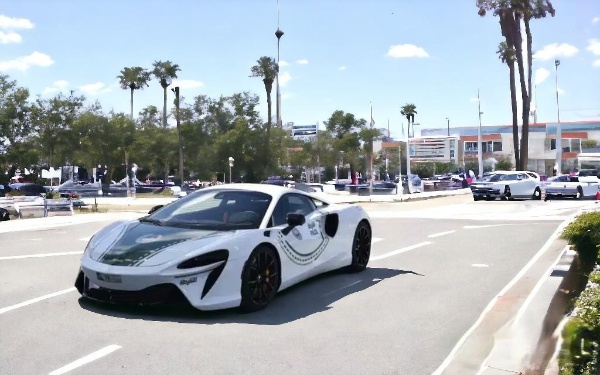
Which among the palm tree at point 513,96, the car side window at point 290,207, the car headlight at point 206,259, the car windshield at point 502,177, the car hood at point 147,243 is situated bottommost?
the car headlight at point 206,259

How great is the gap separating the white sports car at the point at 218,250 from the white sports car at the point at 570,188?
26.9 meters

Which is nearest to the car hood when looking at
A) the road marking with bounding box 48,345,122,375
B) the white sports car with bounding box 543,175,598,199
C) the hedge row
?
the road marking with bounding box 48,345,122,375

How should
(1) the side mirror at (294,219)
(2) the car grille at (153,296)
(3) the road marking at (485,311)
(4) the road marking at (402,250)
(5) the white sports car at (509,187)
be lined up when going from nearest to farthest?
(3) the road marking at (485,311), (2) the car grille at (153,296), (1) the side mirror at (294,219), (4) the road marking at (402,250), (5) the white sports car at (509,187)

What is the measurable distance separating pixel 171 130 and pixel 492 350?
67.9m

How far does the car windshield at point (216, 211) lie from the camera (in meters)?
7.05

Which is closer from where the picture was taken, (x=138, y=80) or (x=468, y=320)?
(x=468, y=320)

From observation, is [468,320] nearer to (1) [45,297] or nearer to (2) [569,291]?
(2) [569,291]

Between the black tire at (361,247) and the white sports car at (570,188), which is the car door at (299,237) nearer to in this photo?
the black tire at (361,247)

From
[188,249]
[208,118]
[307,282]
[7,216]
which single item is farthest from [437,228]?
[208,118]

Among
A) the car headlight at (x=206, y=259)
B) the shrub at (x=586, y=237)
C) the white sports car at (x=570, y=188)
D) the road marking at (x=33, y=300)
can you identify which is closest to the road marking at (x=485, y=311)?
the shrub at (x=586, y=237)

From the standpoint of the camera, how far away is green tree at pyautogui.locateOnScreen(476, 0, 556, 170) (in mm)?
51028

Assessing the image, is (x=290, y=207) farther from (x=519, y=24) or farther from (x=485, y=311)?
(x=519, y=24)

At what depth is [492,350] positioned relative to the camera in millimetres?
5281

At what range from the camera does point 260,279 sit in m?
6.70
